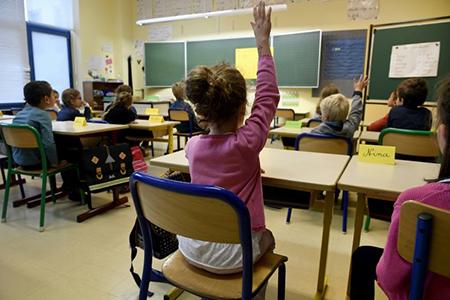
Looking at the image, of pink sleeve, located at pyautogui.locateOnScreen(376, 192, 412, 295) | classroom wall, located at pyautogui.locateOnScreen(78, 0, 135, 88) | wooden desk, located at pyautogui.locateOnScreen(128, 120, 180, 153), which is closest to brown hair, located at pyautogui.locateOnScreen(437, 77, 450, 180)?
pink sleeve, located at pyautogui.locateOnScreen(376, 192, 412, 295)

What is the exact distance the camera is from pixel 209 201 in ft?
2.63

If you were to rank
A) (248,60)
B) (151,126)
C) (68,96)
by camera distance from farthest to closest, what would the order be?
(248,60) → (68,96) → (151,126)

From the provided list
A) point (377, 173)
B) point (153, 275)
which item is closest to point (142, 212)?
point (153, 275)

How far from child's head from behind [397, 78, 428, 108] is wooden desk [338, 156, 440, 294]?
1265 millimetres

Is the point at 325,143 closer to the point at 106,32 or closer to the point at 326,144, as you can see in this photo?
the point at 326,144

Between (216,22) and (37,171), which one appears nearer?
(37,171)

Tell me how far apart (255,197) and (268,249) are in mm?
219

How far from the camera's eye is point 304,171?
130 cm

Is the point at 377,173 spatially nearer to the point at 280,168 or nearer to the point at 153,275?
the point at 280,168

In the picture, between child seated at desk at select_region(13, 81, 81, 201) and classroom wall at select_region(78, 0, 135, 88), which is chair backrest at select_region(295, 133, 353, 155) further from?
classroom wall at select_region(78, 0, 135, 88)

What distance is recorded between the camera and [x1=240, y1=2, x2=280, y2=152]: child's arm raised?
1.06 meters

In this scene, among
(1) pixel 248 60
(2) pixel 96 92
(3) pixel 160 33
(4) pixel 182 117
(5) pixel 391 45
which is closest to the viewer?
(5) pixel 391 45

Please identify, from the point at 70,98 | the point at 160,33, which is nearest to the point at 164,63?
the point at 160,33

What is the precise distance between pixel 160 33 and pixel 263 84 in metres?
6.59
